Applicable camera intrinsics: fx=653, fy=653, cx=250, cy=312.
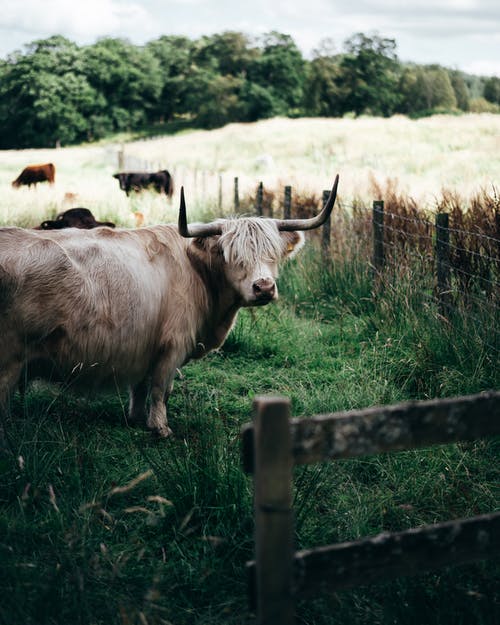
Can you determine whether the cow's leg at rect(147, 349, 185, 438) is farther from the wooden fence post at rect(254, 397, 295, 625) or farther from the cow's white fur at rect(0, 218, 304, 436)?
the wooden fence post at rect(254, 397, 295, 625)

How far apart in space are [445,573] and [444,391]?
2.04 metres

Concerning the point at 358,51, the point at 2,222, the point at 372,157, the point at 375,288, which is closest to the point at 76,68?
the point at 358,51

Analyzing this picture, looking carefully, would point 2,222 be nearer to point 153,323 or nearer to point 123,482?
point 153,323

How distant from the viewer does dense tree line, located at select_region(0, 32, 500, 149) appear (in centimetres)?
6894

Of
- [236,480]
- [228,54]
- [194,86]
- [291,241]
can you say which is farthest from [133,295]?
[228,54]

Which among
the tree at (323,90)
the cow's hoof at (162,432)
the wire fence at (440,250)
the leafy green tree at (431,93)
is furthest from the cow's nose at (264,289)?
the leafy green tree at (431,93)

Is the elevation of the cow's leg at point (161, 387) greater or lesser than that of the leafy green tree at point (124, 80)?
lesser

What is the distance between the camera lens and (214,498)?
10.5 feet

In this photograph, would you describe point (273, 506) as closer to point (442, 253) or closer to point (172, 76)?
point (442, 253)

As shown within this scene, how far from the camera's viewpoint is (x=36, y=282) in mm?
3838

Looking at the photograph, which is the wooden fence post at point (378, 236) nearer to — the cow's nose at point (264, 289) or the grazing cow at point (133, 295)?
the grazing cow at point (133, 295)

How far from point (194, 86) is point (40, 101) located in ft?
66.7

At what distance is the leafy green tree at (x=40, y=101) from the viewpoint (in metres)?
67.4

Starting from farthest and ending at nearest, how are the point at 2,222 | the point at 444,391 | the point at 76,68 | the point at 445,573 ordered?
the point at 76,68, the point at 2,222, the point at 444,391, the point at 445,573
